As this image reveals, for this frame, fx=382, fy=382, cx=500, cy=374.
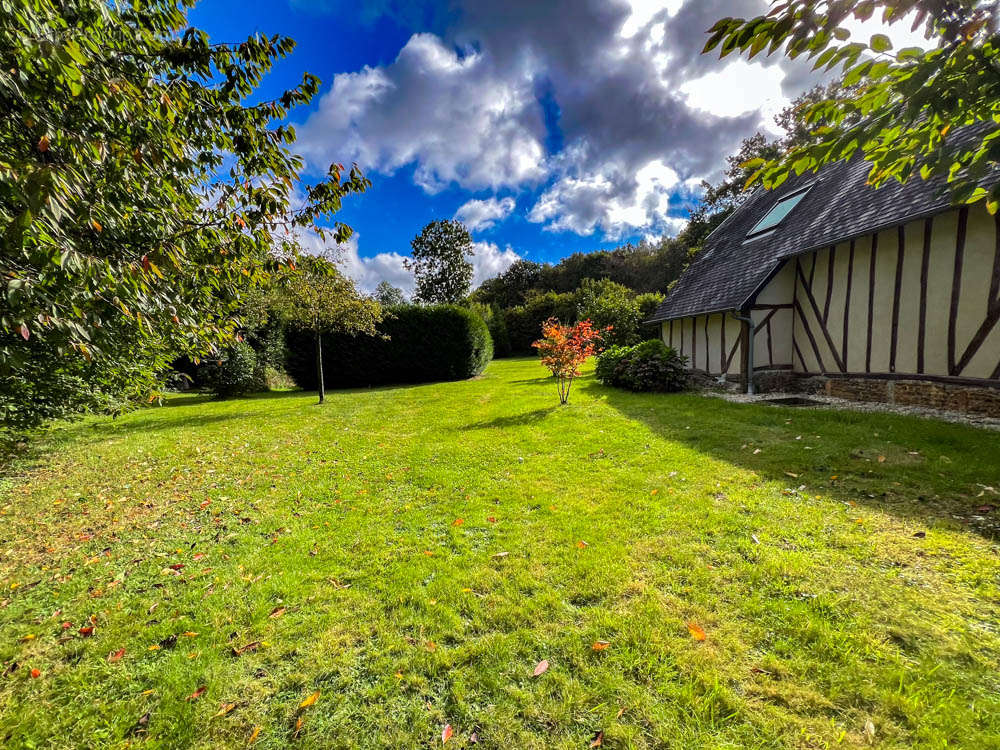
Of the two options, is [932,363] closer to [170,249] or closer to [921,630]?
[921,630]

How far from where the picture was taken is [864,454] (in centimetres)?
438

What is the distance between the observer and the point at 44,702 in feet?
5.81

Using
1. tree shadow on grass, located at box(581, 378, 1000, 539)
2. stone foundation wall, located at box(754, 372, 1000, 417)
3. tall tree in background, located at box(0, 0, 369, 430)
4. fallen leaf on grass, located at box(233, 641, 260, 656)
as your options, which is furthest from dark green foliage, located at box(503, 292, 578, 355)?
fallen leaf on grass, located at box(233, 641, 260, 656)

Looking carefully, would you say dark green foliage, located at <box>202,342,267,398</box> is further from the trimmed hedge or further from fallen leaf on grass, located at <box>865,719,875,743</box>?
fallen leaf on grass, located at <box>865,719,875,743</box>

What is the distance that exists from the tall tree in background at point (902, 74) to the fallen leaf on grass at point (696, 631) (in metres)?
2.36

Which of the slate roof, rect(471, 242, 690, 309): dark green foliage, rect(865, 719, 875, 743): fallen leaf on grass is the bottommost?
rect(865, 719, 875, 743): fallen leaf on grass

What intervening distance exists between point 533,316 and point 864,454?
25959 mm

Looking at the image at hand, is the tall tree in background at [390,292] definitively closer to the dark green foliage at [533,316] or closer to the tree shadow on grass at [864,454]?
the dark green foliage at [533,316]

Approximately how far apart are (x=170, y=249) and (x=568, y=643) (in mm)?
3043

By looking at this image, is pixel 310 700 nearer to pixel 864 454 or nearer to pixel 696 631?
pixel 696 631

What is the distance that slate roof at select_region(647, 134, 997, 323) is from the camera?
657 centimetres

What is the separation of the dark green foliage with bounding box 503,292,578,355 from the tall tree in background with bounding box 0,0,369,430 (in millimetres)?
25996

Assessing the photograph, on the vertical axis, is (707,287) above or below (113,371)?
above

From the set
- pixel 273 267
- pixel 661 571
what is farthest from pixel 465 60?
pixel 661 571
